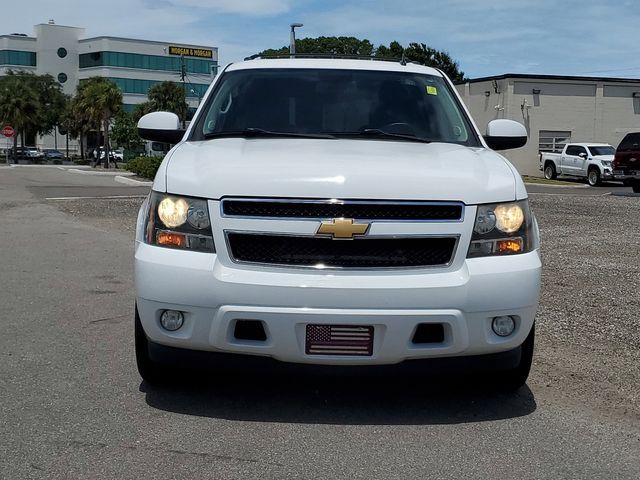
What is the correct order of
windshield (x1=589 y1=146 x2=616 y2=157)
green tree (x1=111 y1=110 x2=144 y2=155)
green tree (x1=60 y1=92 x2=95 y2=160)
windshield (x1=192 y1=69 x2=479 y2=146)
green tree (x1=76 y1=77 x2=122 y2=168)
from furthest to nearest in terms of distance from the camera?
green tree (x1=60 y1=92 x2=95 y2=160)
green tree (x1=111 y1=110 x2=144 y2=155)
green tree (x1=76 y1=77 x2=122 y2=168)
windshield (x1=589 y1=146 x2=616 y2=157)
windshield (x1=192 y1=69 x2=479 y2=146)

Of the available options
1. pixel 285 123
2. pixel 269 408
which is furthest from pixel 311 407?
pixel 285 123

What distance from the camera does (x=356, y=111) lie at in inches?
221

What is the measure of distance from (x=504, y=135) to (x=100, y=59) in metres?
98.8

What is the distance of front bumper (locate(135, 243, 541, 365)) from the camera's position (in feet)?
13.0

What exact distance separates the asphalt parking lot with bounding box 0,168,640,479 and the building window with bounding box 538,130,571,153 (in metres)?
37.3

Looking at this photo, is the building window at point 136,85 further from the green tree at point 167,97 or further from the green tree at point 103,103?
the green tree at point 103,103

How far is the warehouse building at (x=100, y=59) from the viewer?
9775 cm

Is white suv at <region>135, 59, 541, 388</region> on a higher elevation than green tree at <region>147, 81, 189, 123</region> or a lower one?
lower

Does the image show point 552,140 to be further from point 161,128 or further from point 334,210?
point 334,210

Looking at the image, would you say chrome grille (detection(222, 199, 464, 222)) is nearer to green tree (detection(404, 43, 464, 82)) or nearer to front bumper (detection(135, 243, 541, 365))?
front bumper (detection(135, 243, 541, 365))

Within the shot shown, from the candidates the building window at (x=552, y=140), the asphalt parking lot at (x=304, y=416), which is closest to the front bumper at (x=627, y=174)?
the building window at (x=552, y=140)

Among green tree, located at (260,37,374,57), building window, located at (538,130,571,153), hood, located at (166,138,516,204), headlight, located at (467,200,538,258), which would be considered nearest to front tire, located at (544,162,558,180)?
building window, located at (538,130,571,153)

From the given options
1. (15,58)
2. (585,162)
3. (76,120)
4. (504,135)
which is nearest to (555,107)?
(585,162)

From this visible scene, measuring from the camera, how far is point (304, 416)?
4.42 metres
